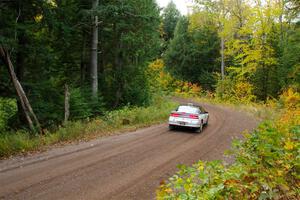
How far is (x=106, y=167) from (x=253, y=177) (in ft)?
16.1

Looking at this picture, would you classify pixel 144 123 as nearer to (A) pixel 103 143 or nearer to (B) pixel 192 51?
(A) pixel 103 143

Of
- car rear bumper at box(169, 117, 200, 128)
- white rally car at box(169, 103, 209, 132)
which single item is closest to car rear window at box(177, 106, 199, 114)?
white rally car at box(169, 103, 209, 132)

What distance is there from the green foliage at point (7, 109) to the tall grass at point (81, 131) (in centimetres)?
177

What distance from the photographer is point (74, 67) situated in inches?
864

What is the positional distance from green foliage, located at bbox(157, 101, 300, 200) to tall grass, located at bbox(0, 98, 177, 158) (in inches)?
284

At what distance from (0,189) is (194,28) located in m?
41.2

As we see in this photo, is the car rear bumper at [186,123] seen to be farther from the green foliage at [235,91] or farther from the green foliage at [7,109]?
the green foliage at [235,91]

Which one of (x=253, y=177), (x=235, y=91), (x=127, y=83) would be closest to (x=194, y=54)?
(x=235, y=91)

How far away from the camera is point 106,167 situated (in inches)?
331

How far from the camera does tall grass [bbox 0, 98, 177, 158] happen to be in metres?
9.99

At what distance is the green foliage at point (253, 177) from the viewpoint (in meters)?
4.35

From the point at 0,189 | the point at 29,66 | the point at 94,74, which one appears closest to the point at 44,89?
the point at 29,66

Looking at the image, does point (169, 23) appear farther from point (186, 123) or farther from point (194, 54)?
point (186, 123)

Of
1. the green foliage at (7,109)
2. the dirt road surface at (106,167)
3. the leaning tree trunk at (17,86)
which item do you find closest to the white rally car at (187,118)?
the dirt road surface at (106,167)
